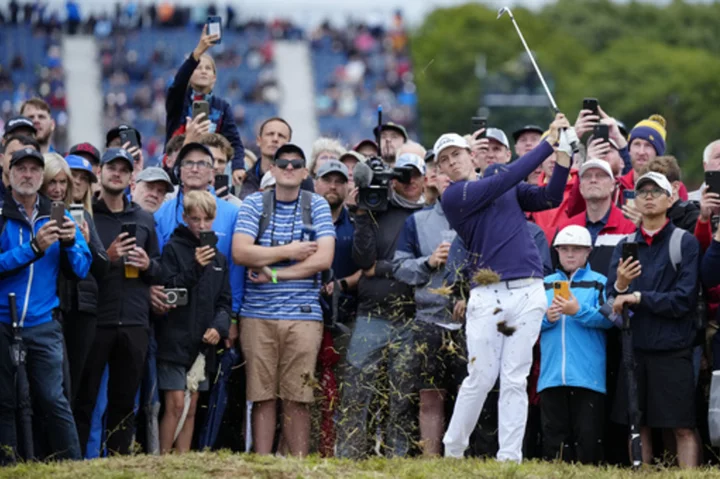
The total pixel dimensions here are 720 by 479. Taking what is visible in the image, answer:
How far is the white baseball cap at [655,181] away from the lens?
11.4 metres

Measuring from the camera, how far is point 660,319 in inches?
441

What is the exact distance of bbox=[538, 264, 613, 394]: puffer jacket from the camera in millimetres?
11484

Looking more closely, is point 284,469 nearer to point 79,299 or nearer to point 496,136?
point 79,299

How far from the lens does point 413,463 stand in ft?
32.7

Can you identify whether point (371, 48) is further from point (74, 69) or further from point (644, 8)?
point (644, 8)

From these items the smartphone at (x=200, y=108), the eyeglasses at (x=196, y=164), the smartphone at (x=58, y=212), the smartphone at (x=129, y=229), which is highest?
the smartphone at (x=200, y=108)

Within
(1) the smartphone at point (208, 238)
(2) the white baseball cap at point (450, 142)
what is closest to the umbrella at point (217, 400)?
(1) the smartphone at point (208, 238)

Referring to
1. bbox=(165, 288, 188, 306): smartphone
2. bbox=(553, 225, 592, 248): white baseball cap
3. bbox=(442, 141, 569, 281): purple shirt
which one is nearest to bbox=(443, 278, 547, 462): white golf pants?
bbox=(442, 141, 569, 281): purple shirt

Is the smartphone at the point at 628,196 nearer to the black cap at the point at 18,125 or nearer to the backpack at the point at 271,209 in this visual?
the backpack at the point at 271,209

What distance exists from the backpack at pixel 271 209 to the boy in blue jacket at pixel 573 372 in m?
2.11

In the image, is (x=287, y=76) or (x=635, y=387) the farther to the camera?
(x=287, y=76)

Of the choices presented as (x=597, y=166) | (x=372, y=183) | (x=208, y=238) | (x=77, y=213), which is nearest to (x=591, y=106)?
(x=597, y=166)

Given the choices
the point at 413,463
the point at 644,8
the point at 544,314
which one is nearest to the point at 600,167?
the point at 544,314

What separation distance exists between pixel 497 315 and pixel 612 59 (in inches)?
3878
